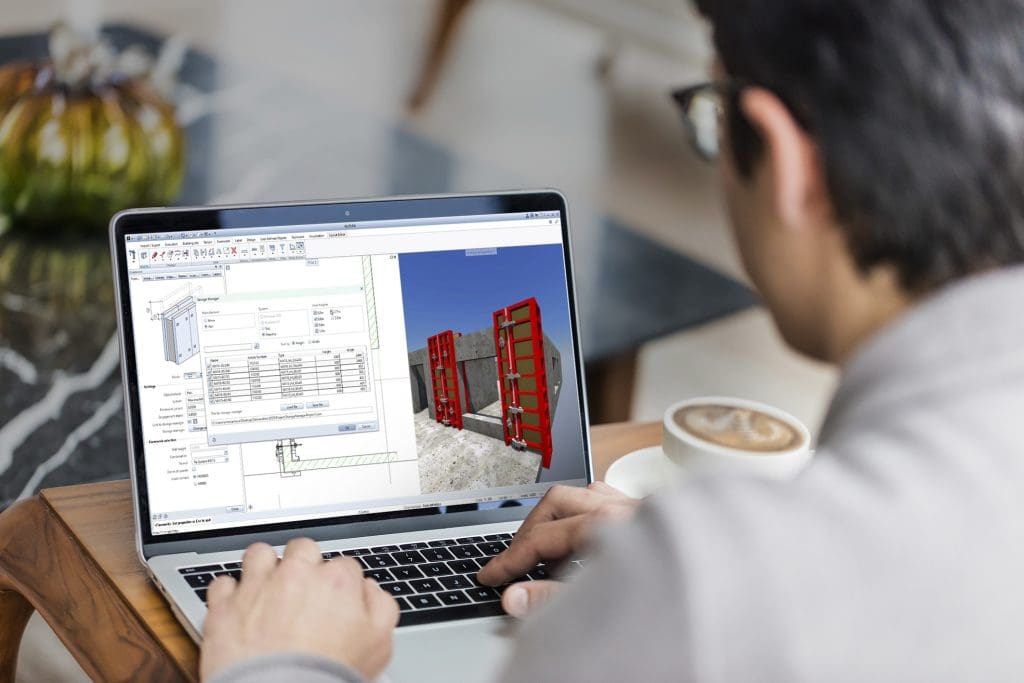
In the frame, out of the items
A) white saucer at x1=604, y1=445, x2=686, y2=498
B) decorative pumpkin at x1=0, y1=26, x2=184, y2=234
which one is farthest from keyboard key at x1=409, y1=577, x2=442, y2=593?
decorative pumpkin at x1=0, y1=26, x2=184, y2=234

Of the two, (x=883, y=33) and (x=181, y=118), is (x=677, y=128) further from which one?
(x=883, y=33)

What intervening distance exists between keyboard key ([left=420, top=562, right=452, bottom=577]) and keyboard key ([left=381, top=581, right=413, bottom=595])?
0.9 inches

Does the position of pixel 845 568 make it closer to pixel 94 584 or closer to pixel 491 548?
pixel 491 548

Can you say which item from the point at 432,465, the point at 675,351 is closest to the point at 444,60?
the point at 675,351

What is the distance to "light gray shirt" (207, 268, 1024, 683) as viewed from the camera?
0.48m

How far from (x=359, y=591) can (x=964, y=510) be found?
0.41 metres

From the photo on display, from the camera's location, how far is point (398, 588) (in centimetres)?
90

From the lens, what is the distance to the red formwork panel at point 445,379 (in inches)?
38.4

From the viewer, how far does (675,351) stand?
2691mm

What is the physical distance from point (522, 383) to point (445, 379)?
64 millimetres

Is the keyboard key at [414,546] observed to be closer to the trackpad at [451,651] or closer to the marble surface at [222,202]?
→ the trackpad at [451,651]

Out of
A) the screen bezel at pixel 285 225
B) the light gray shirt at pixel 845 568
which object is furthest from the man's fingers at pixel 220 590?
the light gray shirt at pixel 845 568

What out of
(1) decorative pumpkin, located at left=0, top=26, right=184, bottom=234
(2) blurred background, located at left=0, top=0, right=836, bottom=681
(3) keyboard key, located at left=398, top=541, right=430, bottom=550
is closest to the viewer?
(3) keyboard key, located at left=398, top=541, right=430, bottom=550

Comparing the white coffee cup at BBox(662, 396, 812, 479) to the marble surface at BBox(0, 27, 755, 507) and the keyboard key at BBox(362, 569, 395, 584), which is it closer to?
the keyboard key at BBox(362, 569, 395, 584)
